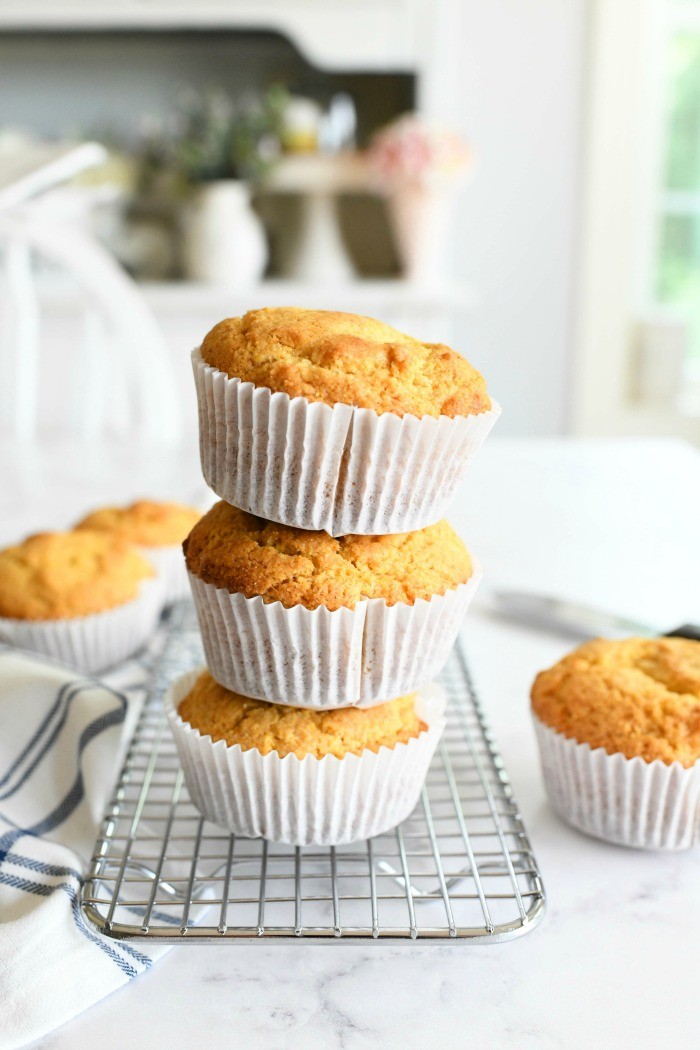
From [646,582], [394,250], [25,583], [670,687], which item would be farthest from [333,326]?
[394,250]

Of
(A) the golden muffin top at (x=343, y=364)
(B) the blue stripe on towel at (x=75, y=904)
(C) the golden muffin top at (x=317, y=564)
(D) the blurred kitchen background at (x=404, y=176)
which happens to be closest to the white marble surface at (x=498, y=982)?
(B) the blue stripe on towel at (x=75, y=904)

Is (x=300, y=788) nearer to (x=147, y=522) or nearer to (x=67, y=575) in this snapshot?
(x=67, y=575)

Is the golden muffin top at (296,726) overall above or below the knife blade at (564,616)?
above

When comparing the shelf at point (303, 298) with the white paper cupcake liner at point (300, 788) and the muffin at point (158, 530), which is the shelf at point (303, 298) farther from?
the white paper cupcake liner at point (300, 788)

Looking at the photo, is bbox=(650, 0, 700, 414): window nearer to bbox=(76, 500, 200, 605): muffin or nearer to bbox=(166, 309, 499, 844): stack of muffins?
bbox=(76, 500, 200, 605): muffin

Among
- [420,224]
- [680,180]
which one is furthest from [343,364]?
[680,180]

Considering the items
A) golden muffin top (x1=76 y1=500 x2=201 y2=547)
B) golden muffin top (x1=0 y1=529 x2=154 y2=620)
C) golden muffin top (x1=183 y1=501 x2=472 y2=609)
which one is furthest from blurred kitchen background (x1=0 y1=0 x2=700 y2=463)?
golden muffin top (x1=183 y1=501 x2=472 y2=609)
